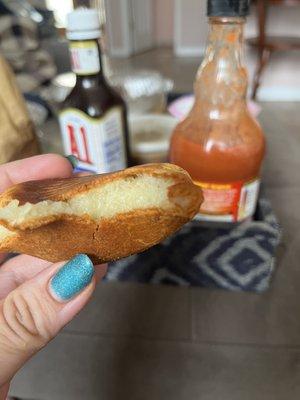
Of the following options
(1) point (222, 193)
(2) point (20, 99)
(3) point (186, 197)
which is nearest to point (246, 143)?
(1) point (222, 193)

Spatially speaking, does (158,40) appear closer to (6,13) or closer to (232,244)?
(6,13)

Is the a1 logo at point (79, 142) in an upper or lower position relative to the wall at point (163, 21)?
upper

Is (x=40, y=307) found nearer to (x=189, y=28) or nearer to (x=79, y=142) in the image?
(x=79, y=142)

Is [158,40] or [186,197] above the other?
[186,197]

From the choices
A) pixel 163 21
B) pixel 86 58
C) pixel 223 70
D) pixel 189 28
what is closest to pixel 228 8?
pixel 223 70

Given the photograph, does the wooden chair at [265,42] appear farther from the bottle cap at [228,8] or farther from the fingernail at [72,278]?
the fingernail at [72,278]

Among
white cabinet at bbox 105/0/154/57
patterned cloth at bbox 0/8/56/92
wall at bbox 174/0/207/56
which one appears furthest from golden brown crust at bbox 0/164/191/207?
wall at bbox 174/0/207/56

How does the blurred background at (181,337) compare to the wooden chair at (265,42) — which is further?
the wooden chair at (265,42)

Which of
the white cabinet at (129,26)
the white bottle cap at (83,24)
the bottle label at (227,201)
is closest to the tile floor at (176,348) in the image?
the bottle label at (227,201)
